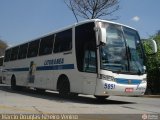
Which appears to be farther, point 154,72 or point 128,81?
point 154,72

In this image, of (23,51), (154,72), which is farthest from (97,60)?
(154,72)

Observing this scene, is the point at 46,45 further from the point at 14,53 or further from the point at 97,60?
the point at 14,53

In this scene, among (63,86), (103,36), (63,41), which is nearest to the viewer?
(103,36)

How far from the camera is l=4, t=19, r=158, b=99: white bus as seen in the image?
593 inches

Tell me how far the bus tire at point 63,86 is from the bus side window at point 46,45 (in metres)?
1.95

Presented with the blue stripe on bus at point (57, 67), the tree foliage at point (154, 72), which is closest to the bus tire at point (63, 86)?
the blue stripe on bus at point (57, 67)

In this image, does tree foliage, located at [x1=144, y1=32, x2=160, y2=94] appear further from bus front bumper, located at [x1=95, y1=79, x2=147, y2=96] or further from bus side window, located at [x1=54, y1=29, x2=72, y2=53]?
bus front bumper, located at [x1=95, y1=79, x2=147, y2=96]

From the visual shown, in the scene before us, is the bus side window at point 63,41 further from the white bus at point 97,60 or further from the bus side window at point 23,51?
the bus side window at point 23,51

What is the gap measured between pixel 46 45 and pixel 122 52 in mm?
5786

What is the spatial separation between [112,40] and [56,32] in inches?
171

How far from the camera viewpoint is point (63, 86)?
17.7 metres

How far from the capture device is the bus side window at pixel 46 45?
1945cm

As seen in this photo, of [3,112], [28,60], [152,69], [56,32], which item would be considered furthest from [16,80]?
[3,112]

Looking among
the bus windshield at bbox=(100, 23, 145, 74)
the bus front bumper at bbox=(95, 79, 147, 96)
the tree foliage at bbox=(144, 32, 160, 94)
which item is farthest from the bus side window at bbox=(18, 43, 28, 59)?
the bus front bumper at bbox=(95, 79, 147, 96)
